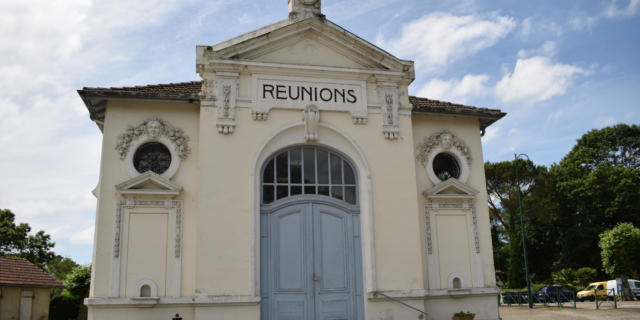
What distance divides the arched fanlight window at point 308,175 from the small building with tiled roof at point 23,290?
49.0ft

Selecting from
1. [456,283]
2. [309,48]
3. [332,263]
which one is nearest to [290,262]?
[332,263]

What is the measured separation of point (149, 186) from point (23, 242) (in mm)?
32772

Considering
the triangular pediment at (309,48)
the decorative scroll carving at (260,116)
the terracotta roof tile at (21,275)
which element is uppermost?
the triangular pediment at (309,48)

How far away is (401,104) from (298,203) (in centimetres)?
376

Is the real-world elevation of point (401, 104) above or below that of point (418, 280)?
above

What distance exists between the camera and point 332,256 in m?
11.8

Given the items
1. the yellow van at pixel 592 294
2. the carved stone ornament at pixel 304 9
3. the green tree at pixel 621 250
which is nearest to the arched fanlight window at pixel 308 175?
the carved stone ornament at pixel 304 9

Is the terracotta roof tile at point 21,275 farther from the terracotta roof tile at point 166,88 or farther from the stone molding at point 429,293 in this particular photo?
the stone molding at point 429,293

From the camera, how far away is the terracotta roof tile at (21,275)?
2112 cm

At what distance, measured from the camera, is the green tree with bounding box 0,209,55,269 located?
3690 cm

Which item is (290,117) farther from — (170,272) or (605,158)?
(605,158)

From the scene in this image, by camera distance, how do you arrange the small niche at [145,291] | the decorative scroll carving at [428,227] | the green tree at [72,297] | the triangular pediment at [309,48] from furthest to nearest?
the green tree at [72,297] → the decorative scroll carving at [428,227] → the triangular pediment at [309,48] → the small niche at [145,291]

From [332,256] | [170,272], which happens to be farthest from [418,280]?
[170,272]

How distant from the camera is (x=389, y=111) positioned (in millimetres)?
12789
